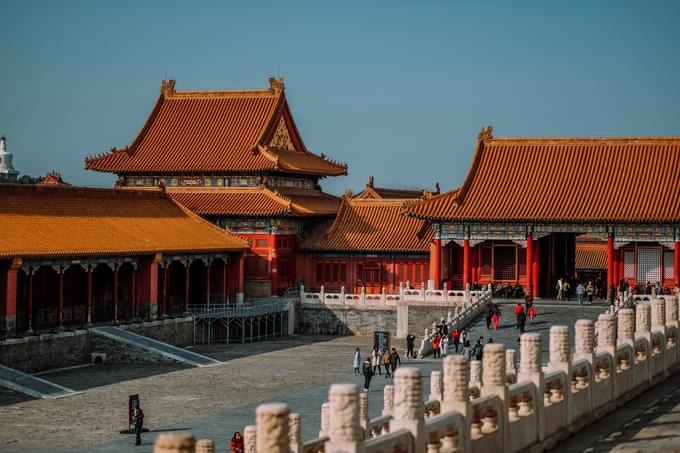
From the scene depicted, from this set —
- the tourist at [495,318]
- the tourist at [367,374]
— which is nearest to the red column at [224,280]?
the tourist at [495,318]

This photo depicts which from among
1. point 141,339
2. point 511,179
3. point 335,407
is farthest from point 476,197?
point 335,407

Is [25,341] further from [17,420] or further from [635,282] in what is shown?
[635,282]

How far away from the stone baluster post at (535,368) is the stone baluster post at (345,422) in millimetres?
7706

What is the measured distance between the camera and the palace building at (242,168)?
7512 cm

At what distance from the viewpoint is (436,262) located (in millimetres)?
70625

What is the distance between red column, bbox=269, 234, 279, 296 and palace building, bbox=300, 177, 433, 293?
6.53 feet

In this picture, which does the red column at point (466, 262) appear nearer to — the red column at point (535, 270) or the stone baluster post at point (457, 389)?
the red column at point (535, 270)

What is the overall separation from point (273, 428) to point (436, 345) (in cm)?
4083

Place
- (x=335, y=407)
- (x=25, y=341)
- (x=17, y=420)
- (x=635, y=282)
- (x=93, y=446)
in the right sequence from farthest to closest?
(x=635, y=282) → (x=25, y=341) → (x=17, y=420) → (x=93, y=446) → (x=335, y=407)

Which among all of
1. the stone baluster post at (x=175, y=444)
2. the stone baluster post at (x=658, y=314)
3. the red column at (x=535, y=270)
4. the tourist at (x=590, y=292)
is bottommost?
the stone baluster post at (x=175, y=444)

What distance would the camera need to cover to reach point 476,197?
71625 mm

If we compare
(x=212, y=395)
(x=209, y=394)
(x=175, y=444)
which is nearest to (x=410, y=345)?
(x=209, y=394)

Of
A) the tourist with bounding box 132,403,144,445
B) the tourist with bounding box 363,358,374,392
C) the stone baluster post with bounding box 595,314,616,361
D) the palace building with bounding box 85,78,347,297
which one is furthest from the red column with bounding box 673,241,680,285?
the stone baluster post with bounding box 595,314,616,361

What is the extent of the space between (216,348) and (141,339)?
6235mm
